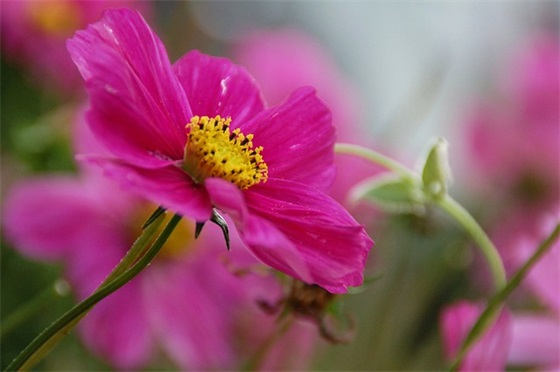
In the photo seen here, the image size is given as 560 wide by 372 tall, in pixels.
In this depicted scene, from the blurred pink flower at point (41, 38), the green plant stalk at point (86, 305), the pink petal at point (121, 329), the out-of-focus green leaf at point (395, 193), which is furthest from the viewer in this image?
the blurred pink flower at point (41, 38)

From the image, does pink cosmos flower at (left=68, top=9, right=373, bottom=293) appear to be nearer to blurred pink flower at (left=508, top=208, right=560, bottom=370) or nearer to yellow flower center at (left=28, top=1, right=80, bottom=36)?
blurred pink flower at (left=508, top=208, right=560, bottom=370)

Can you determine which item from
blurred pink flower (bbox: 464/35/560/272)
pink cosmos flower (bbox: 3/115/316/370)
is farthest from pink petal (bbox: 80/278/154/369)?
blurred pink flower (bbox: 464/35/560/272)

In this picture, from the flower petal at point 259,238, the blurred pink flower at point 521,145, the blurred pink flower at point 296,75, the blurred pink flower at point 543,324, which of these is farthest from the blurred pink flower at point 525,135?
the flower petal at point 259,238

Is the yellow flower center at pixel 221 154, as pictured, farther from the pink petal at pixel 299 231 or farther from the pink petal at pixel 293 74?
the pink petal at pixel 293 74

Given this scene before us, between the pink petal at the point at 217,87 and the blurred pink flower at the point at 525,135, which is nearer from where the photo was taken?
the pink petal at the point at 217,87

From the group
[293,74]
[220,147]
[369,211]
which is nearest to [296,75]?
[293,74]

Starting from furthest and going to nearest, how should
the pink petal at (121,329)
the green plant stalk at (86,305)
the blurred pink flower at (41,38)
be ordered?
the blurred pink flower at (41,38), the pink petal at (121,329), the green plant stalk at (86,305)

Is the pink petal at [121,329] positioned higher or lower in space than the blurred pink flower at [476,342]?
lower
